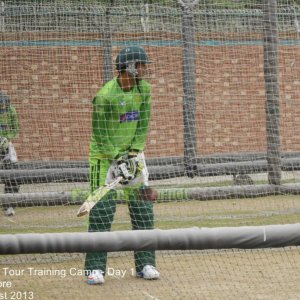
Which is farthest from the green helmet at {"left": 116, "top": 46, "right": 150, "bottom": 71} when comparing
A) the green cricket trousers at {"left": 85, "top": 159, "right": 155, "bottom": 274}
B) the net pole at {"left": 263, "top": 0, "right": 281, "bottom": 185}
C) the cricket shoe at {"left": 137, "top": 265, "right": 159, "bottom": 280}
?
the net pole at {"left": 263, "top": 0, "right": 281, "bottom": 185}

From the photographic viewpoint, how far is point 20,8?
9.32m

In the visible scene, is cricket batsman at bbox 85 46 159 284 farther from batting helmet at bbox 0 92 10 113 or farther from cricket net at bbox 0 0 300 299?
batting helmet at bbox 0 92 10 113

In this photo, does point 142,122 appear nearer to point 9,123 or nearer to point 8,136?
point 9,123

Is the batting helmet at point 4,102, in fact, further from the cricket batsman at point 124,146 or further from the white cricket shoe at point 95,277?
the white cricket shoe at point 95,277

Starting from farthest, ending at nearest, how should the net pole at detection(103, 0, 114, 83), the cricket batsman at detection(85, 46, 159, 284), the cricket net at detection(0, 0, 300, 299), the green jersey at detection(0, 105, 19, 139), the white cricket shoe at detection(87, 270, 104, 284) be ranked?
the net pole at detection(103, 0, 114, 83)
the green jersey at detection(0, 105, 19, 139)
the cricket net at detection(0, 0, 300, 299)
the cricket batsman at detection(85, 46, 159, 284)
the white cricket shoe at detection(87, 270, 104, 284)

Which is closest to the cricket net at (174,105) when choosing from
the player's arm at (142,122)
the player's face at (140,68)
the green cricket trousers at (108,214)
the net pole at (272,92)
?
the net pole at (272,92)

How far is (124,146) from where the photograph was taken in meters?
6.90

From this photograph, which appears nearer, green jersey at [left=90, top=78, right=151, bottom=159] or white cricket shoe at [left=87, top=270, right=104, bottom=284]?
white cricket shoe at [left=87, top=270, right=104, bottom=284]

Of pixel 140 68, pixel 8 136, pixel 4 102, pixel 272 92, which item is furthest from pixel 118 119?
pixel 272 92

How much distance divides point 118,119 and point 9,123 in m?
3.29

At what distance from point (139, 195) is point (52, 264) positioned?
1.13 m

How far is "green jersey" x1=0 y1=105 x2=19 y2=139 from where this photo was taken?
376 inches

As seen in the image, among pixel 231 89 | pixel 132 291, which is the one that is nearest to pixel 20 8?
pixel 231 89

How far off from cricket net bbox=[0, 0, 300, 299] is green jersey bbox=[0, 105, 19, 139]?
92 millimetres
